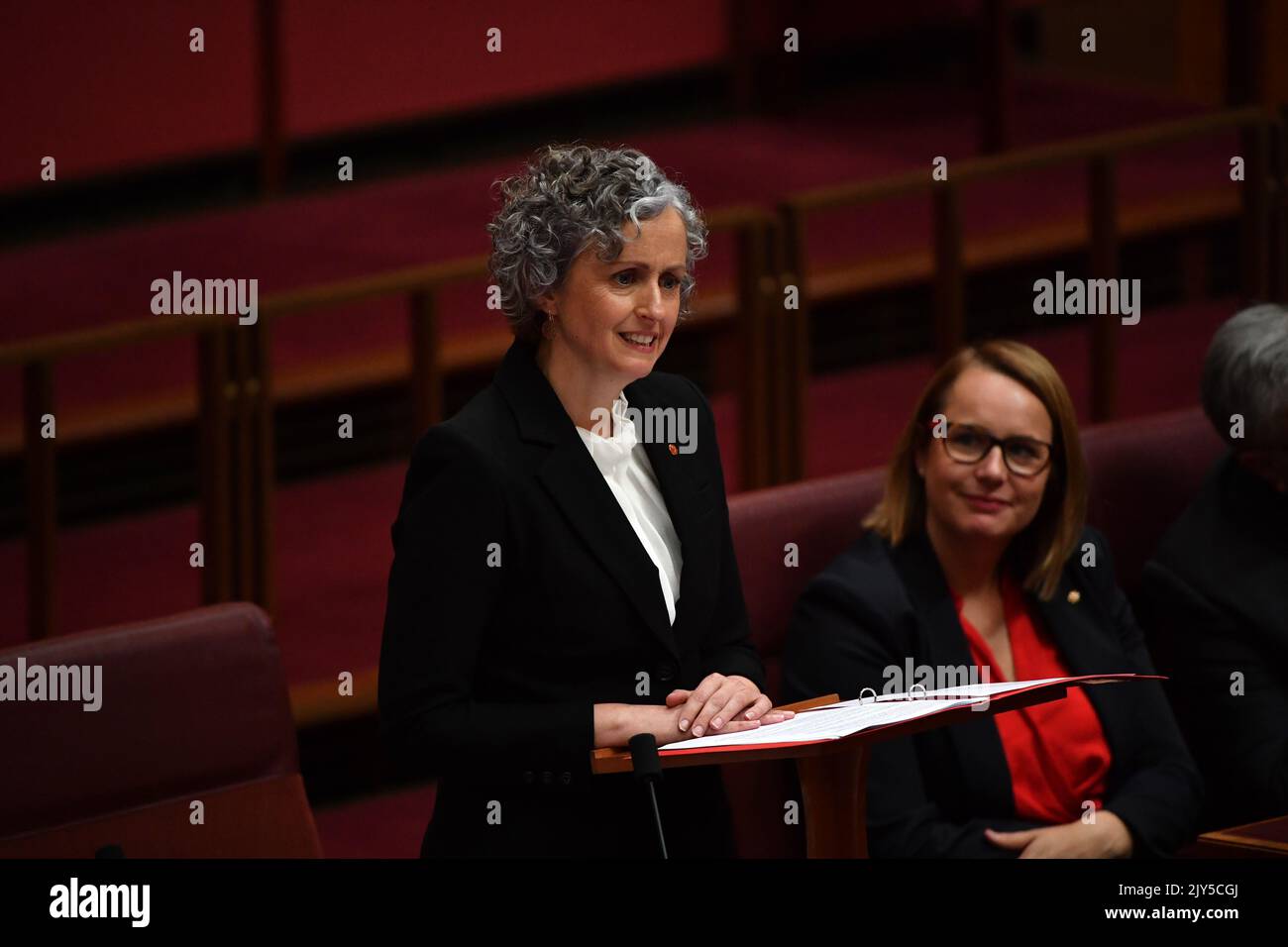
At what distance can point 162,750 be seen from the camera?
7.24 ft

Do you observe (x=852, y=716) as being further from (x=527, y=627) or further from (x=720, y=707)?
(x=527, y=627)

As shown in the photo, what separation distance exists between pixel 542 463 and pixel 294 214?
10.6 feet

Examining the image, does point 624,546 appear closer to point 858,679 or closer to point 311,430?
point 858,679

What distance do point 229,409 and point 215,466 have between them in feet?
0.30

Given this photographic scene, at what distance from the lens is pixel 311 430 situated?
4035 millimetres

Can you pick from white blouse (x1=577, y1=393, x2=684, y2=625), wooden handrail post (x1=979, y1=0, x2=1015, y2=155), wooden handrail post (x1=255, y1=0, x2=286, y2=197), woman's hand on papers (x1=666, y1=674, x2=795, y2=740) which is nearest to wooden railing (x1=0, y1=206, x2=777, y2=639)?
white blouse (x1=577, y1=393, x2=684, y2=625)

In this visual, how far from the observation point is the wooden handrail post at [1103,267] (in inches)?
147

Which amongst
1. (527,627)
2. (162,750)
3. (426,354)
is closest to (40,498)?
(426,354)

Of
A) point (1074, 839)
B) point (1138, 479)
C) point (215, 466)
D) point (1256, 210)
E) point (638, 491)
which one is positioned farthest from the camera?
point (1256, 210)

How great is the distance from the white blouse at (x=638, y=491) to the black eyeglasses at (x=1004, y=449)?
1.93 feet

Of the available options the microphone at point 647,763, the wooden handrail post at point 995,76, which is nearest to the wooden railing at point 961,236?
the wooden handrail post at point 995,76

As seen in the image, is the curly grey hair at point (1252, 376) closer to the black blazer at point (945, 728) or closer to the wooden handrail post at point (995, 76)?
the black blazer at point (945, 728)
